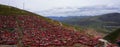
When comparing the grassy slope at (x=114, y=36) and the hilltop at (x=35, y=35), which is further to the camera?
the grassy slope at (x=114, y=36)

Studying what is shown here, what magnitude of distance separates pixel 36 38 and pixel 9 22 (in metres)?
14.5

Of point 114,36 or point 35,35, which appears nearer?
point 114,36

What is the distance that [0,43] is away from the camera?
35312 millimetres

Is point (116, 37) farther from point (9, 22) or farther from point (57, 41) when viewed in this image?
point (9, 22)

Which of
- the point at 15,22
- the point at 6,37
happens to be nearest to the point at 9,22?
the point at 15,22

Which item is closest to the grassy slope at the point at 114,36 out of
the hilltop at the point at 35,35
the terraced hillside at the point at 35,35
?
the terraced hillside at the point at 35,35

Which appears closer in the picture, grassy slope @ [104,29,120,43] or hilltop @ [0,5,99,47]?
hilltop @ [0,5,99,47]

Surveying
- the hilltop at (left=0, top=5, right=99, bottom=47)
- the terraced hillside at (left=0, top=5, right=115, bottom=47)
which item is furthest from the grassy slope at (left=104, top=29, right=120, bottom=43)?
the hilltop at (left=0, top=5, right=99, bottom=47)

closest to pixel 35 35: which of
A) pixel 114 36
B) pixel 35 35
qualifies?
pixel 35 35

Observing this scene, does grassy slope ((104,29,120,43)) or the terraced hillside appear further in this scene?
grassy slope ((104,29,120,43))

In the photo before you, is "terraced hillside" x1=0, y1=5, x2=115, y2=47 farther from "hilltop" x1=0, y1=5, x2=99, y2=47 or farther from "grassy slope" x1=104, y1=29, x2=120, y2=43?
"grassy slope" x1=104, y1=29, x2=120, y2=43

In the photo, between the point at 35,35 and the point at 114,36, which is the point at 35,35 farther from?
the point at 114,36

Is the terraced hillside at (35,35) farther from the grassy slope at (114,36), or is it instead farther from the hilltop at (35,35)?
the grassy slope at (114,36)

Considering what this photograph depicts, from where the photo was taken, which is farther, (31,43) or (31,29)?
(31,29)
